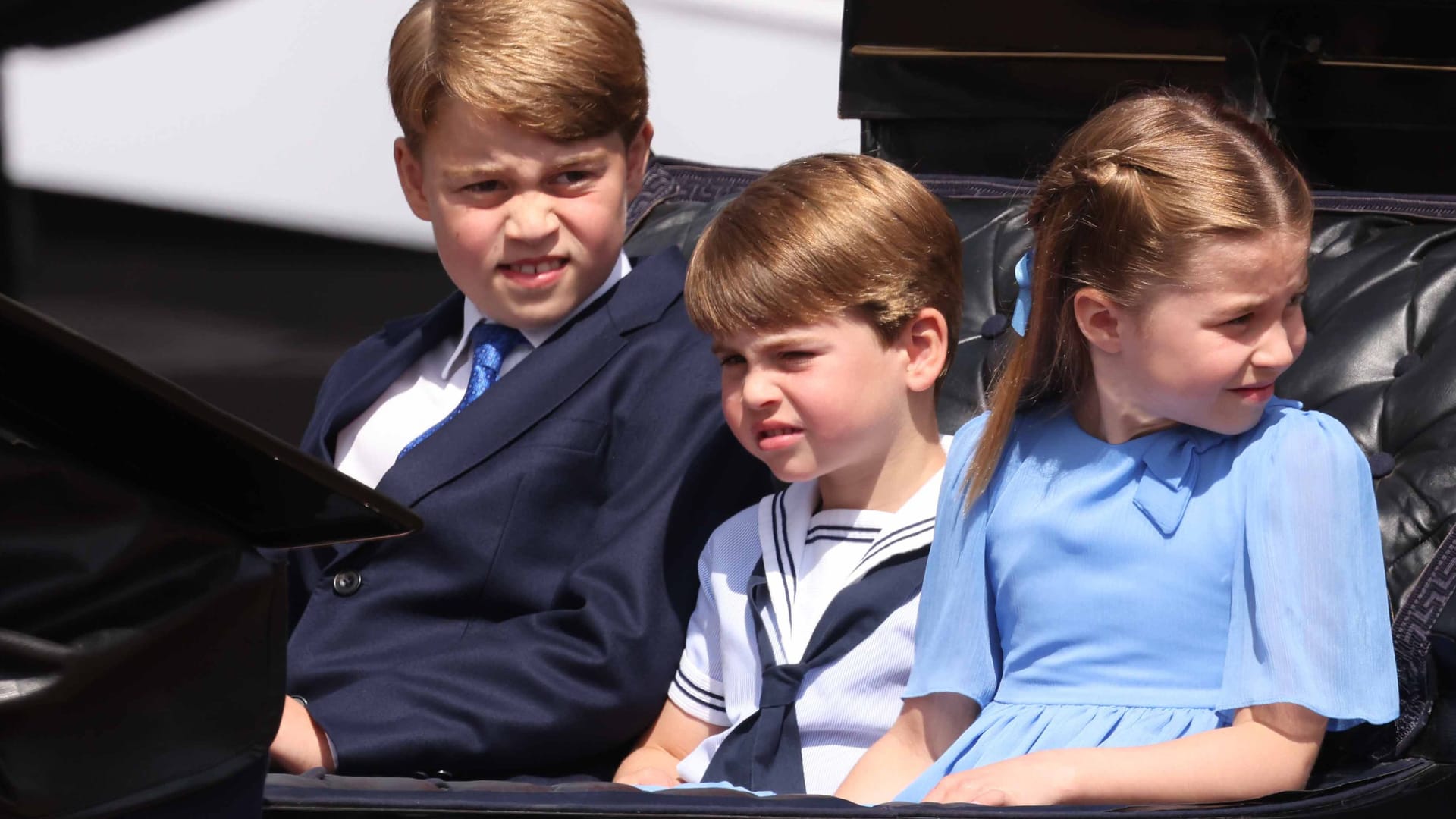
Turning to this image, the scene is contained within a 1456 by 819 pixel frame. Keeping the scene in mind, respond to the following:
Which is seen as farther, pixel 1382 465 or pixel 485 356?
pixel 485 356

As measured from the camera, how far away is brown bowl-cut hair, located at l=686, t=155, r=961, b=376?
178 centimetres

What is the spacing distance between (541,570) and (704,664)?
0.22 m

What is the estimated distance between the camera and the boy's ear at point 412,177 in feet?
6.93

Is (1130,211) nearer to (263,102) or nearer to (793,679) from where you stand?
(793,679)

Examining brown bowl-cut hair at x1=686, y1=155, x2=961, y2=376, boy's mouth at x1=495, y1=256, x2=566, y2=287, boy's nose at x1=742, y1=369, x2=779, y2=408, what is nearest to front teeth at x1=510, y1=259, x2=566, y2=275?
boy's mouth at x1=495, y1=256, x2=566, y2=287

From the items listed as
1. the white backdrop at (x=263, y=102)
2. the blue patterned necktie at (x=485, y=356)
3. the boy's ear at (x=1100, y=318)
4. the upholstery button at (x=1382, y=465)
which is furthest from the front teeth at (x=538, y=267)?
the white backdrop at (x=263, y=102)

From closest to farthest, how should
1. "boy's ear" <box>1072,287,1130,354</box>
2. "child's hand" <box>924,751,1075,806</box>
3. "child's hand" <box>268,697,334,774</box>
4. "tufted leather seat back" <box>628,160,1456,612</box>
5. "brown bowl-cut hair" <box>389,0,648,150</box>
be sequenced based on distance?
"child's hand" <box>924,751,1075,806</box>
"boy's ear" <box>1072,287,1130,354</box>
"tufted leather seat back" <box>628,160,1456,612</box>
"child's hand" <box>268,697,334,774</box>
"brown bowl-cut hair" <box>389,0,648,150</box>

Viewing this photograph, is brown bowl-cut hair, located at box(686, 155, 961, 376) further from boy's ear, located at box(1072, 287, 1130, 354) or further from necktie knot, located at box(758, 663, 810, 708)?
necktie knot, located at box(758, 663, 810, 708)

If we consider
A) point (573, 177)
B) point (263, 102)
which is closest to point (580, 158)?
point (573, 177)

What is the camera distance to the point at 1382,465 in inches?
69.2

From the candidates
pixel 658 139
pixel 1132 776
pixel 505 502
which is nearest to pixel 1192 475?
pixel 1132 776

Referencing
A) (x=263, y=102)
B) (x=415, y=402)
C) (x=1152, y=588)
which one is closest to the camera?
(x=1152, y=588)

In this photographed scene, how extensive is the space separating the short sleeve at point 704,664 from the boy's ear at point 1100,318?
51 centimetres

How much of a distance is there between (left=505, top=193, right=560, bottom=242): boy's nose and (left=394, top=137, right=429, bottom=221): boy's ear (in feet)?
0.57
